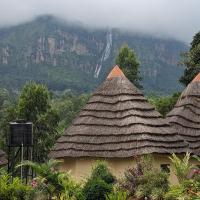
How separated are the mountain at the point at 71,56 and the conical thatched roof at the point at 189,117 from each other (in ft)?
367

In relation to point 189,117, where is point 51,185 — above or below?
below

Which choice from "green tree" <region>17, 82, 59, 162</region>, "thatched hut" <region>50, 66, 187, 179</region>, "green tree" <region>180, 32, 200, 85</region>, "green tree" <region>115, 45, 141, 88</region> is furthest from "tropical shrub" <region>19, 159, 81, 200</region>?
"green tree" <region>115, 45, 141, 88</region>

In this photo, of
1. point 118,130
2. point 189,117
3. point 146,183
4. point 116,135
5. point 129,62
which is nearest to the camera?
point 146,183

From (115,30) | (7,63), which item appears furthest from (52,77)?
(115,30)

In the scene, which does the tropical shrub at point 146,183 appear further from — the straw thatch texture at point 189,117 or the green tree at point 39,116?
the green tree at point 39,116

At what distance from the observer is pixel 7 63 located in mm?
160750

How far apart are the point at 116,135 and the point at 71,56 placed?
154 meters

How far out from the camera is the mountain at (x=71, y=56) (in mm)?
151250

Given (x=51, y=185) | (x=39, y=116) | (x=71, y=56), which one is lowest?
(x=71, y=56)

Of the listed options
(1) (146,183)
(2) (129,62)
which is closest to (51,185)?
(1) (146,183)

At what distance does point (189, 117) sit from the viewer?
28.1 meters

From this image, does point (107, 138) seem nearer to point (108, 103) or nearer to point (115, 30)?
point (108, 103)

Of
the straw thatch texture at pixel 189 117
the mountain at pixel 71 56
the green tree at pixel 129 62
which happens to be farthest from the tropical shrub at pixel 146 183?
the mountain at pixel 71 56

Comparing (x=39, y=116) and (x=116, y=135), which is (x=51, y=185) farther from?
(x=39, y=116)
